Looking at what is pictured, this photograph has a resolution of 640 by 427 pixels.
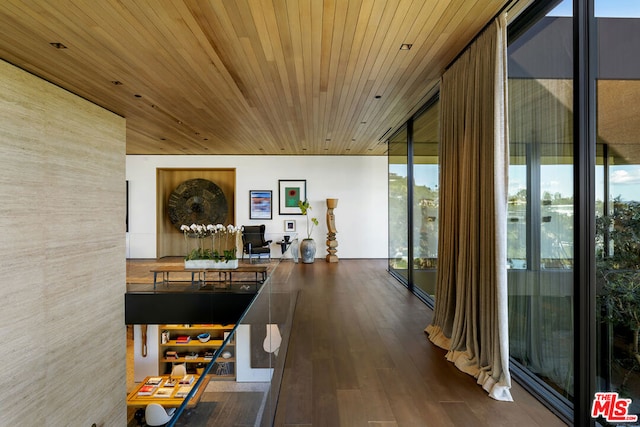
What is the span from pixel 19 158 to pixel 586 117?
505 centimetres

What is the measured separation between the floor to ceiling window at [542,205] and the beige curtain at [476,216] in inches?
10.0

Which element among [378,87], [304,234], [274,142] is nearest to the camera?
[378,87]

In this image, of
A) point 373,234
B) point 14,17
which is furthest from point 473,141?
point 373,234

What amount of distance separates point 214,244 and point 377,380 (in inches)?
175

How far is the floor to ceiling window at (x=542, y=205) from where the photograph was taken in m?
2.02

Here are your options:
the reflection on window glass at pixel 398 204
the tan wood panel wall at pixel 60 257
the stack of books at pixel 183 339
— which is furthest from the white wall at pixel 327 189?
the tan wood panel wall at pixel 60 257

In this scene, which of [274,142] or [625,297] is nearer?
[625,297]

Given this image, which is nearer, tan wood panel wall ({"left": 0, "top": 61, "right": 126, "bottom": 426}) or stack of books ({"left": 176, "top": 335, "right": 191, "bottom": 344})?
tan wood panel wall ({"left": 0, "top": 61, "right": 126, "bottom": 426})

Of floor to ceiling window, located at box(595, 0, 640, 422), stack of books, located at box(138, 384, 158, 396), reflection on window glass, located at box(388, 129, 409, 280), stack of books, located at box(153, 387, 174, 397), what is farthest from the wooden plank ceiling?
stack of books, located at box(138, 384, 158, 396)

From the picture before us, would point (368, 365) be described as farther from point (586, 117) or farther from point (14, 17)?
point (14, 17)

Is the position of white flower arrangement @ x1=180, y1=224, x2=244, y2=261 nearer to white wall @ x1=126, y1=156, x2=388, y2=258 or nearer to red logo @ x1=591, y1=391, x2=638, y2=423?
white wall @ x1=126, y1=156, x2=388, y2=258

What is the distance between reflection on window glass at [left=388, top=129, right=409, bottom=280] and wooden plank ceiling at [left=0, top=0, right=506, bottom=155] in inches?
46.9

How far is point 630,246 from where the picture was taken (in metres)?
1.62

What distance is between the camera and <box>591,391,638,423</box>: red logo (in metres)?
1.67
